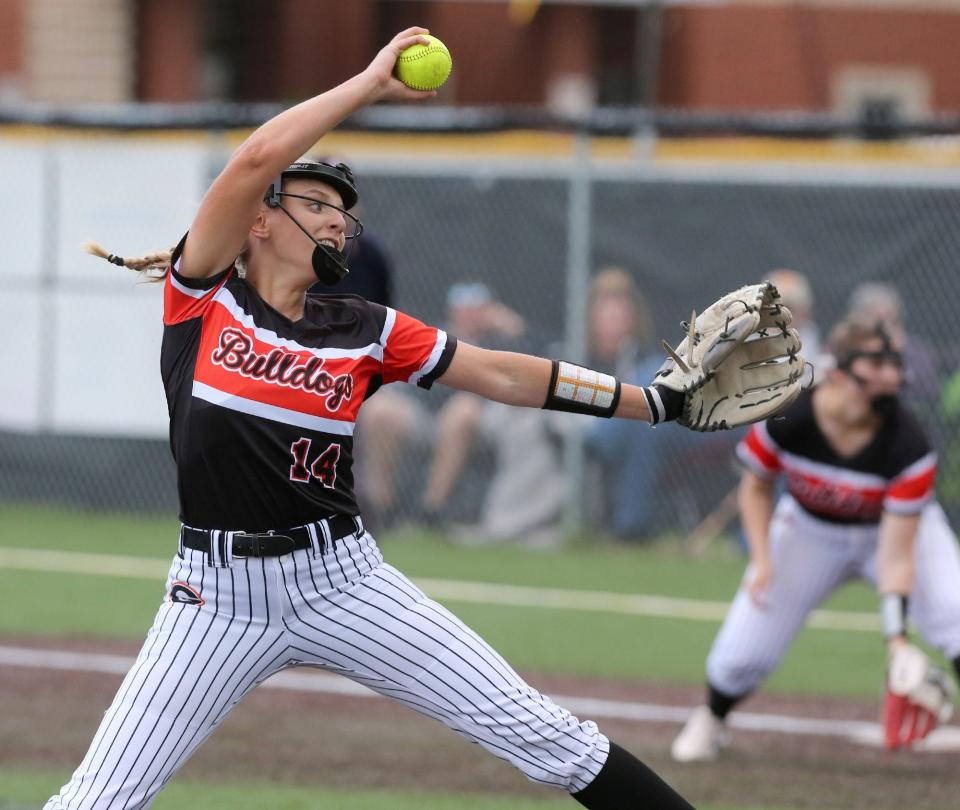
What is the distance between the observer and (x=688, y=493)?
11.5 meters

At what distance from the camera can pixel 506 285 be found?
12062 millimetres

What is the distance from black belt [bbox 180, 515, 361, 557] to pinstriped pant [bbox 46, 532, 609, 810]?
22mm

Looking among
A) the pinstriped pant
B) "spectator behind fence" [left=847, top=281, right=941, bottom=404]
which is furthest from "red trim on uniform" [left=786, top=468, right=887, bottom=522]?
"spectator behind fence" [left=847, top=281, right=941, bottom=404]

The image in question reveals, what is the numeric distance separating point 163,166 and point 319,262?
8389mm

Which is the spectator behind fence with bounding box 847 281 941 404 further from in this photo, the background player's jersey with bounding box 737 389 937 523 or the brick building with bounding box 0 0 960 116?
the brick building with bounding box 0 0 960 116

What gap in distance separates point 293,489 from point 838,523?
304cm

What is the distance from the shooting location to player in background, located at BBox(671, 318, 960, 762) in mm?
6141

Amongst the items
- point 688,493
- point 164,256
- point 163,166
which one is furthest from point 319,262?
point 163,166

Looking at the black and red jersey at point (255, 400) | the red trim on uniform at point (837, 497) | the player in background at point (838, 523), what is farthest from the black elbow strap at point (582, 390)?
the red trim on uniform at point (837, 497)

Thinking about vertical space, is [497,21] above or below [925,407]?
above

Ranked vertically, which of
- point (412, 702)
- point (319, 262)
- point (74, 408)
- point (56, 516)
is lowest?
point (56, 516)

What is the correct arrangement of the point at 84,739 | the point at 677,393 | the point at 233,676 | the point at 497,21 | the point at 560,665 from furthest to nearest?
the point at 497,21 < the point at 560,665 < the point at 84,739 < the point at 677,393 < the point at 233,676

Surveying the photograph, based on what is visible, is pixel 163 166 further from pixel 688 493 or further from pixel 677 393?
pixel 677 393

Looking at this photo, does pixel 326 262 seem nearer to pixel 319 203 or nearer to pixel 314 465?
pixel 319 203
